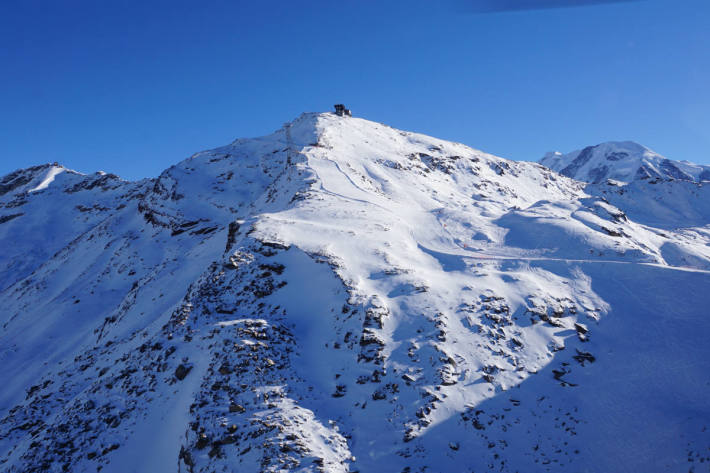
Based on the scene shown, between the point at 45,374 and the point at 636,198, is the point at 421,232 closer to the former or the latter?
the point at 45,374

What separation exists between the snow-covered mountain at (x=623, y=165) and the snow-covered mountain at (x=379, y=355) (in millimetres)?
123756

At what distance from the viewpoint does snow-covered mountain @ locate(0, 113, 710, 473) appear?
11078 millimetres

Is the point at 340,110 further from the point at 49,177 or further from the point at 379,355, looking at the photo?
the point at 49,177

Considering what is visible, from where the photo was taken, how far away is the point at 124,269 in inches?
1484

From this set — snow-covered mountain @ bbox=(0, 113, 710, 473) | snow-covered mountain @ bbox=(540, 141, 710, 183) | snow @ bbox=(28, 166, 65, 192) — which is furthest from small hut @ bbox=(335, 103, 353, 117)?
snow-covered mountain @ bbox=(540, 141, 710, 183)

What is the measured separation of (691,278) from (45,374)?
3988cm

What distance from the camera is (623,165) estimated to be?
151 metres

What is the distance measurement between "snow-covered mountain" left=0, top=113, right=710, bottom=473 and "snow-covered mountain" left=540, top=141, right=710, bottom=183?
124 metres

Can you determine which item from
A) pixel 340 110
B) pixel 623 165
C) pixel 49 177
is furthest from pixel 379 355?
pixel 623 165

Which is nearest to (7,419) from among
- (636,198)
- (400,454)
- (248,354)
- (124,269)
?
(248,354)

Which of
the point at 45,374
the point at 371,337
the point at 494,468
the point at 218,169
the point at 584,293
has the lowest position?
the point at 45,374

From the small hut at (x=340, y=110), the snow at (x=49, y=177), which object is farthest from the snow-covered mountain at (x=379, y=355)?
the snow at (x=49, y=177)

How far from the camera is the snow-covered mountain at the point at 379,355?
36.3 ft

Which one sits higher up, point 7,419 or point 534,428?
point 534,428
